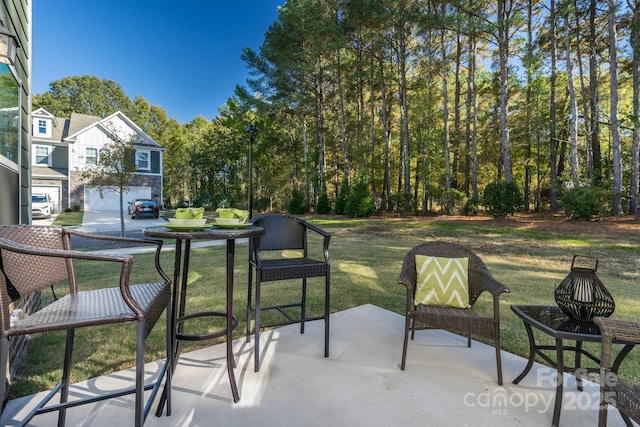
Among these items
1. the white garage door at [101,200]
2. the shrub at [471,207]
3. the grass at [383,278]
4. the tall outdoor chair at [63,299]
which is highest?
the white garage door at [101,200]

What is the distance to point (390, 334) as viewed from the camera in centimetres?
262

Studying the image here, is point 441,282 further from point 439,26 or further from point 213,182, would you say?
point 213,182

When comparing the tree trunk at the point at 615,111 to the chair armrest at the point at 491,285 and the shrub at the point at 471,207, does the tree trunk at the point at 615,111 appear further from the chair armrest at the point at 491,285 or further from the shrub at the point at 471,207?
the chair armrest at the point at 491,285

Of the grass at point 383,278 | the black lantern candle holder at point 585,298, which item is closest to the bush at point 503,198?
the grass at point 383,278

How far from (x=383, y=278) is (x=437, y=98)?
15978 millimetres

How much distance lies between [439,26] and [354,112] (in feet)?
28.0

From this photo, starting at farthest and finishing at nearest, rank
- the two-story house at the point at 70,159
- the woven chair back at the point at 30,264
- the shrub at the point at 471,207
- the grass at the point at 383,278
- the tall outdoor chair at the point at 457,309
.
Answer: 1. the two-story house at the point at 70,159
2. the shrub at the point at 471,207
3. the grass at the point at 383,278
4. the tall outdoor chair at the point at 457,309
5. the woven chair back at the point at 30,264

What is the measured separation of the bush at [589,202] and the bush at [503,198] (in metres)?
1.48

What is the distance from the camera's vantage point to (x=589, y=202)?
962 cm

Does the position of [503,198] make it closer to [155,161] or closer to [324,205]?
[324,205]

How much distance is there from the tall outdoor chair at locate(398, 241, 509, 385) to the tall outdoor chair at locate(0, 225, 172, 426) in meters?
1.45

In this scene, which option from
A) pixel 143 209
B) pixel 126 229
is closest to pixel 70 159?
pixel 143 209

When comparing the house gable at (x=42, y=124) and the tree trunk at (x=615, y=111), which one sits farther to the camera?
the house gable at (x=42, y=124)

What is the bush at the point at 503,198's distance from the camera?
10938 millimetres
